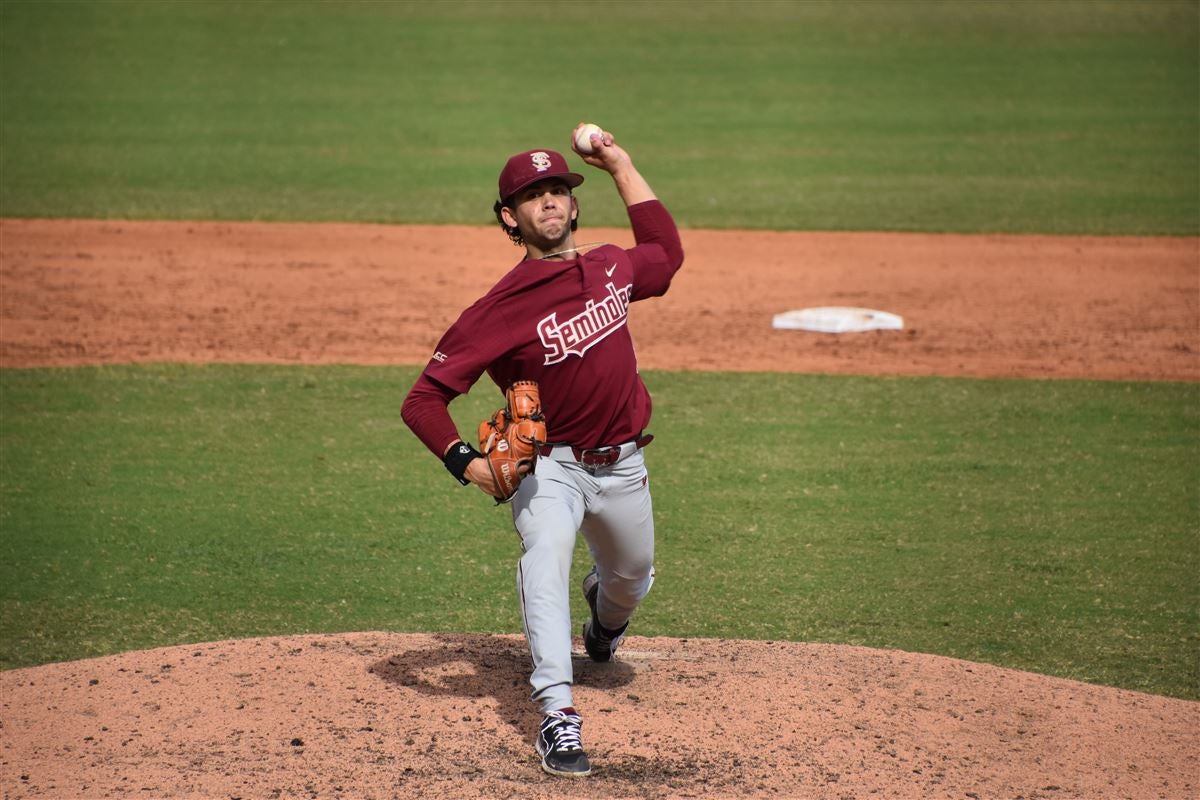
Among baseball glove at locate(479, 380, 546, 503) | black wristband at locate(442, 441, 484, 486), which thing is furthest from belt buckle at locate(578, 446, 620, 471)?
black wristband at locate(442, 441, 484, 486)

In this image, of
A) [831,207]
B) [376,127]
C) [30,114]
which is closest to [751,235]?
[831,207]

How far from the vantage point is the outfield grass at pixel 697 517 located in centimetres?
597

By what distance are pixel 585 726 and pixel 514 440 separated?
0.99 meters

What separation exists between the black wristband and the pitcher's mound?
0.84m

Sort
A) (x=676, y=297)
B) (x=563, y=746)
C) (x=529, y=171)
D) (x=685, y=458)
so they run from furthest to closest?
(x=676, y=297) < (x=685, y=458) < (x=529, y=171) < (x=563, y=746)

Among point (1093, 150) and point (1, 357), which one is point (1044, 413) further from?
point (1093, 150)

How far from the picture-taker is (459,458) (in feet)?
14.3

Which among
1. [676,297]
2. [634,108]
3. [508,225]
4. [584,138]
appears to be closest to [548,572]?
[508,225]

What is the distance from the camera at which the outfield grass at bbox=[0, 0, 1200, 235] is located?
15.4 metres

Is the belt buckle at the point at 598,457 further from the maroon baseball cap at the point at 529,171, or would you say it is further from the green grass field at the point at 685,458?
the green grass field at the point at 685,458

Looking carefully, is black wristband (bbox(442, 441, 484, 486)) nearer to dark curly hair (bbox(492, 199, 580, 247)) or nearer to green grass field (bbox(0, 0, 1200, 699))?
dark curly hair (bbox(492, 199, 580, 247))

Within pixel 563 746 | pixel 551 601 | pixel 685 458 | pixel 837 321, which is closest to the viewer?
pixel 563 746

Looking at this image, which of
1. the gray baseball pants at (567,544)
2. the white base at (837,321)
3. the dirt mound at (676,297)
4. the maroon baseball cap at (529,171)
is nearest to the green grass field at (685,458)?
the dirt mound at (676,297)

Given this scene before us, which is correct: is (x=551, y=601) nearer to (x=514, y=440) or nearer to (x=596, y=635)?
(x=514, y=440)
